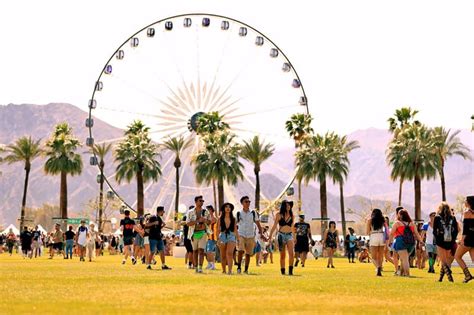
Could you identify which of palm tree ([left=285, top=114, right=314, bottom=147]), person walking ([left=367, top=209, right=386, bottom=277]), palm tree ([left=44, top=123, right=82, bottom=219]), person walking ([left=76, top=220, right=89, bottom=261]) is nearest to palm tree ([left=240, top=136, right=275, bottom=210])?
palm tree ([left=285, top=114, right=314, bottom=147])

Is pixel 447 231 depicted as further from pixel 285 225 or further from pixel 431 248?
pixel 431 248

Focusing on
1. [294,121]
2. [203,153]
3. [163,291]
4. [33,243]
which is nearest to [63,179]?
[203,153]

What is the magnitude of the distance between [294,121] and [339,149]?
18.4 feet

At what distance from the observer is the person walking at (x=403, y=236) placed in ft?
89.8

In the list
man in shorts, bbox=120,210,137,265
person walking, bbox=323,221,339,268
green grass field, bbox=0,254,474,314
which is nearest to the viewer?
green grass field, bbox=0,254,474,314

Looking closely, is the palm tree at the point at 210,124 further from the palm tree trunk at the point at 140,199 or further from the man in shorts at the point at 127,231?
the man in shorts at the point at 127,231

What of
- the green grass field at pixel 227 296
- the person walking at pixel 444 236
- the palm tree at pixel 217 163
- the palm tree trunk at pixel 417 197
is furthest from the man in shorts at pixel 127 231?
the palm tree at pixel 217 163

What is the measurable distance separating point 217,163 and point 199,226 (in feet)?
239

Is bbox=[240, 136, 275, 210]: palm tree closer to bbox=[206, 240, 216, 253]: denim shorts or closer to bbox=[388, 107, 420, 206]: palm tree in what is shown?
bbox=[388, 107, 420, 206]: palm tree

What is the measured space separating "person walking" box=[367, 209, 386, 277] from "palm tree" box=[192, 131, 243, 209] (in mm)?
72543

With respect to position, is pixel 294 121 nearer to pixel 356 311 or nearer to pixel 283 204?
pixel 283 204

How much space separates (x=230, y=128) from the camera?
10062 cm

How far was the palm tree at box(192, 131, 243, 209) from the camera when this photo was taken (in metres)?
101

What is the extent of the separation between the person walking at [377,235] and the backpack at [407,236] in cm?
69
